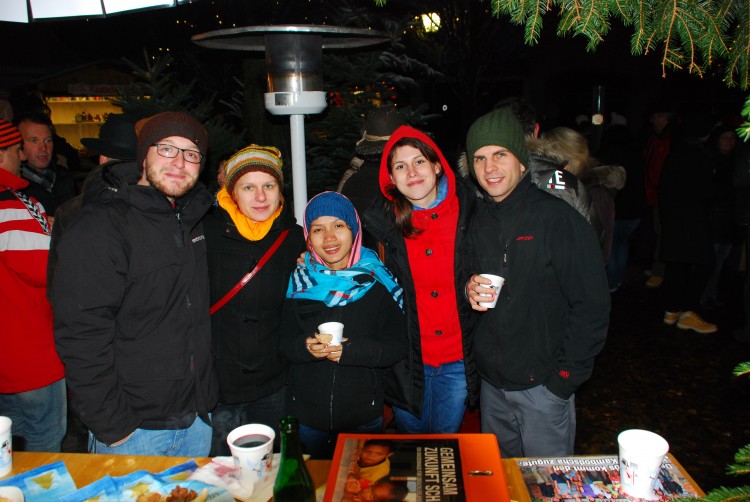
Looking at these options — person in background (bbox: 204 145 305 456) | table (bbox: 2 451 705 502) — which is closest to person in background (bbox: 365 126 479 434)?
person in background (bbox: 204 145 305 456)

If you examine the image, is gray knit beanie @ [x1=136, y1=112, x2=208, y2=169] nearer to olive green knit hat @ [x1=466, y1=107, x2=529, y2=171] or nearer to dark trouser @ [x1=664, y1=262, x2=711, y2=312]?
olive green knit hat @ [x1=466, y1=107, x2=529, y2=171]

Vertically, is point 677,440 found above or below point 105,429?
below

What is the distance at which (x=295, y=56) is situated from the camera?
Answer: 12.5 feet

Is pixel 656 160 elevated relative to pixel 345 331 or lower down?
elevated

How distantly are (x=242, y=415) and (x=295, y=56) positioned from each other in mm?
2504

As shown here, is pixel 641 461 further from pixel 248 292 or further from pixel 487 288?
pixel 248 292

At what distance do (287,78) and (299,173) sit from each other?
72 cm

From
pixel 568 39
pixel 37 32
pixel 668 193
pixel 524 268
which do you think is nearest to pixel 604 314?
pixel 524 268

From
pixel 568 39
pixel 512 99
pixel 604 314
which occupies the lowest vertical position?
pixel 604 314

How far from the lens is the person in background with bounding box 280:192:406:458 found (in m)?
2.77

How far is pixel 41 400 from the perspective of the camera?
3.21m

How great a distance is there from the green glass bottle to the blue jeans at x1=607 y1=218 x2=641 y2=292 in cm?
705

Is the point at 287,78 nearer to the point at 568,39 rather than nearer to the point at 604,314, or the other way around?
the point at 604,314

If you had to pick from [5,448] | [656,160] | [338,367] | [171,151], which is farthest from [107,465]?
[656,160]
